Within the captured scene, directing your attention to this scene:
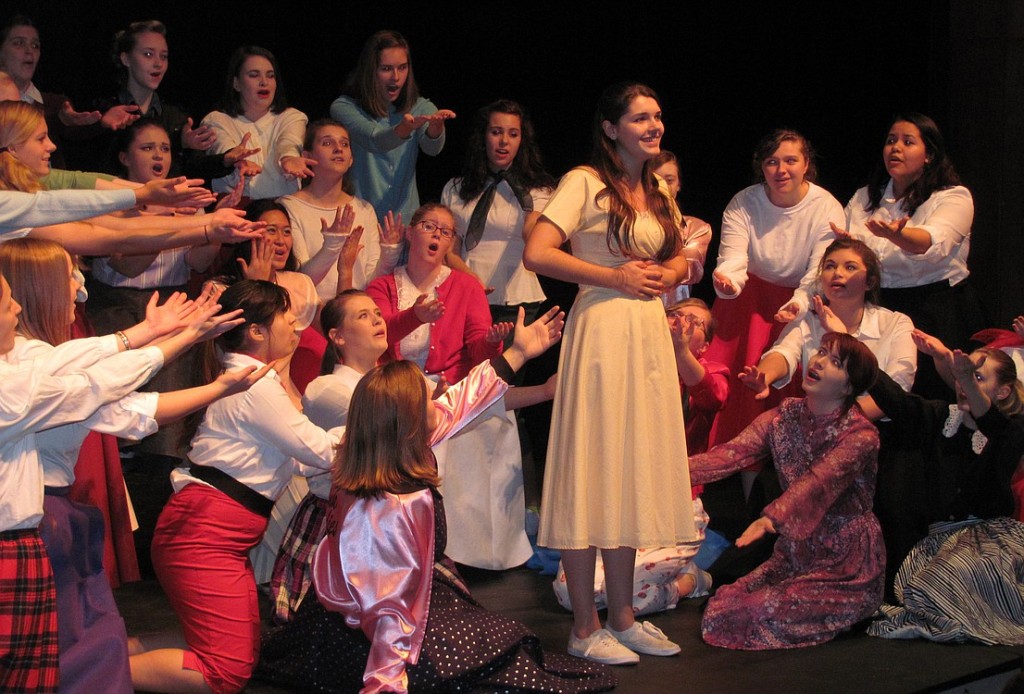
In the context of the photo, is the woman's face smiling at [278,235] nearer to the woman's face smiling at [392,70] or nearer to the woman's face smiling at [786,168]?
the woman's face smiling at [392,70]

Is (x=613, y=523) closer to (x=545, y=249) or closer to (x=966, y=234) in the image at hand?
(x=545, y=249)

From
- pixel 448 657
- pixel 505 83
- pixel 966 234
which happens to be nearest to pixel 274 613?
pixel 448 657

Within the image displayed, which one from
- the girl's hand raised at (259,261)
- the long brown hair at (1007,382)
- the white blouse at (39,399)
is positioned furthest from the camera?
the girl's hand raised at (259,261)

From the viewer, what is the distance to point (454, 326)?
429cm

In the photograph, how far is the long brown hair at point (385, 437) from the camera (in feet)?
10.3

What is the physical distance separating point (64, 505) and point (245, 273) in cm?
142

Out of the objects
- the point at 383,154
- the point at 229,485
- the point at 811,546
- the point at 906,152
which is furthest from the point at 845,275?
the point at 229,485

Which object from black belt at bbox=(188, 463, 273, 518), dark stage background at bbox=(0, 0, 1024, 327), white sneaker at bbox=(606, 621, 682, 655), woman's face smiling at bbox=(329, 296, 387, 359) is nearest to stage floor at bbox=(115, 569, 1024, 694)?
white sneaker at bbox=(606, 621, 682, 655)

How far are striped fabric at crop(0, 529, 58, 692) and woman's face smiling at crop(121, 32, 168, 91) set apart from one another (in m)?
2.42

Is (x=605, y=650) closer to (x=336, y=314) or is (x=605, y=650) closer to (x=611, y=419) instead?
(x=611, y=419)

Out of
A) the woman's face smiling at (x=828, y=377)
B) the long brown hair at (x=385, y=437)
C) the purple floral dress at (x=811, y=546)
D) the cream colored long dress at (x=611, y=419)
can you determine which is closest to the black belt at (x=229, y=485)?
the long brown hair at (x=385, y=437)

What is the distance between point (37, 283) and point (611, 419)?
152 cm

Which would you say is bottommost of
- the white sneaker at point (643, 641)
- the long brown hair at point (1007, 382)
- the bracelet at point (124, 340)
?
the white sneaker at point (643, 641)

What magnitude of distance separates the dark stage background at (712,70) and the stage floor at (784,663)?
2.76 m
